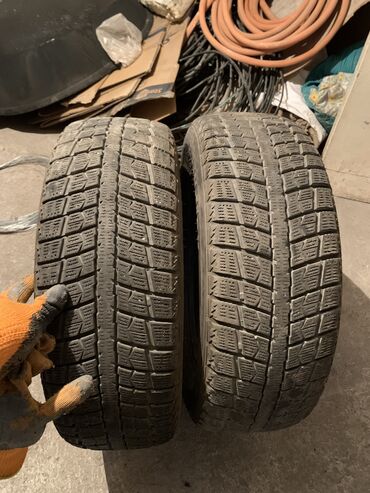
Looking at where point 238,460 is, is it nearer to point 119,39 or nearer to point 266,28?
point 266,28

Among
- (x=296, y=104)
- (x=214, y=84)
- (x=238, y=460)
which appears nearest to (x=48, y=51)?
(x=214, y=84)

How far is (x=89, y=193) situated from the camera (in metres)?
1.33

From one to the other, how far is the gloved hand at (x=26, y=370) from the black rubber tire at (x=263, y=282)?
38 centimetres

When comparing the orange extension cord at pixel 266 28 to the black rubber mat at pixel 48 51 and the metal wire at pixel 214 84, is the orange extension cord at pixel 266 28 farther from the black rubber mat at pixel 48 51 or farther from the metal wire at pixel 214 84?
the black rubber mat at pixel 48 51

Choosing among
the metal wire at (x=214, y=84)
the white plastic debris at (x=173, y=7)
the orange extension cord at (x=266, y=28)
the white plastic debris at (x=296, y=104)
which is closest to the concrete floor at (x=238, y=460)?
the white plastic debris at (x=296, y=104)

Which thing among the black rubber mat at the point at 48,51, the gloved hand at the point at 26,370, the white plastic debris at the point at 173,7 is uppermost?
the white plastic debris at the point at 173,7

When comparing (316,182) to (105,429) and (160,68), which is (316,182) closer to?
(105,429)

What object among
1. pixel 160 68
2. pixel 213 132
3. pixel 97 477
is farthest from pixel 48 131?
pixel 97 477

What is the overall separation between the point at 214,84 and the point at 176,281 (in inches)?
85.2

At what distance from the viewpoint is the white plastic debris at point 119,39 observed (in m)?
3.15

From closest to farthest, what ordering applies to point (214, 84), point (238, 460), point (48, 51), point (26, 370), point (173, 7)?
point (26, 370) → point (238, 460) → point (48, 51) → point (214, 84) → point (173, 7)

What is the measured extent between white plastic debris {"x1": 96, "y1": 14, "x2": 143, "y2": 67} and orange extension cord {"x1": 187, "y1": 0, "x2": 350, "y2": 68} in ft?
1.20

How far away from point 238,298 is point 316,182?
44 cm

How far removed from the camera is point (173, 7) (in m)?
3.24
